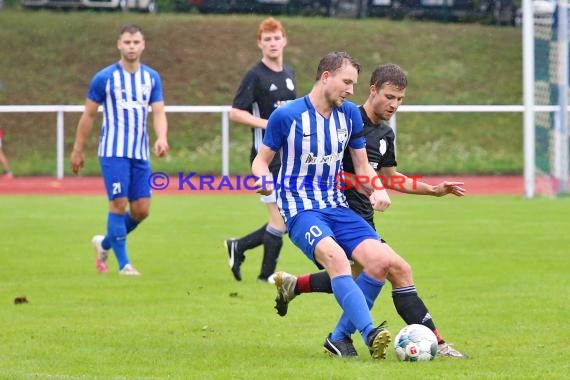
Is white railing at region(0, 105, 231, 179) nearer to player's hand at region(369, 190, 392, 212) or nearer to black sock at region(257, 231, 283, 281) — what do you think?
black sock at region(257, 231, 283, 281)

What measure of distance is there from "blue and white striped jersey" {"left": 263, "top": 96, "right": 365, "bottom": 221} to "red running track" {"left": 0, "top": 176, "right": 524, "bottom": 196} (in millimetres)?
15502

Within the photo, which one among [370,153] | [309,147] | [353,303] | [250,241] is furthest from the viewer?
[250,241]

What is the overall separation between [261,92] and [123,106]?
138cm

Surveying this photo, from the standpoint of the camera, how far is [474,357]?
6738mm

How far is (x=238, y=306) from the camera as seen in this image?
909 centimetres

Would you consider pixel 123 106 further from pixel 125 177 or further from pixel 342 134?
pixel 342 134

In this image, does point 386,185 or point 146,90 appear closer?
point 386,185

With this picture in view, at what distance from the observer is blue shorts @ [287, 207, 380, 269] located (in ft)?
22.4

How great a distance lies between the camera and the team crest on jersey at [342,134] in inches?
275

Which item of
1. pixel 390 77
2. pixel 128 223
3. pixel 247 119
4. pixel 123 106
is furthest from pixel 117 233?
pixel 390 77

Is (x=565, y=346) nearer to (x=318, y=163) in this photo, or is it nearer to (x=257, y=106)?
(x=318, y=163)

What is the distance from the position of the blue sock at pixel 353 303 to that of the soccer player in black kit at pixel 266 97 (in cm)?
380

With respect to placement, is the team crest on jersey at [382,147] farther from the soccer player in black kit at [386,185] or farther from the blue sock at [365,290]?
the blue sock at [365,290]

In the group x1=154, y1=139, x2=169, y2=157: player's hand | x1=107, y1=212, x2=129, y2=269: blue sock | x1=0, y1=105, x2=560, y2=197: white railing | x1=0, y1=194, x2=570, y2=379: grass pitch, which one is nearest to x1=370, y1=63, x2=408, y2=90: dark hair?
x1=0, y1=194, x2=570, y2=379: grass pitch
